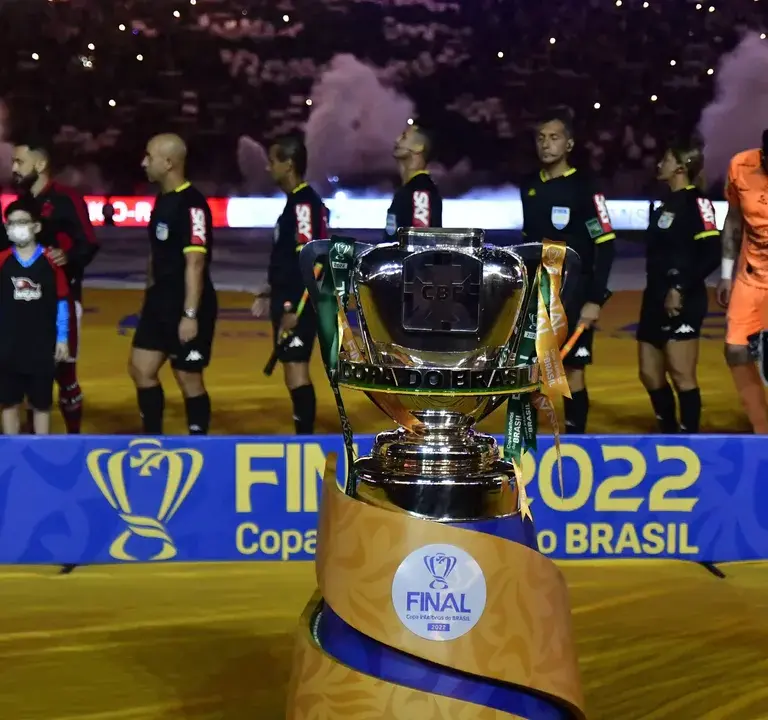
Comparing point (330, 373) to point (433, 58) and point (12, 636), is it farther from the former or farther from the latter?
point (433, 58)

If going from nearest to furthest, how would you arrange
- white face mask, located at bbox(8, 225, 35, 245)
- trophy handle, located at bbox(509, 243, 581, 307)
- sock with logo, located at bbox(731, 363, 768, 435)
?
trophy handle, located at bbox(509, 243, 581, 307) → white face mask, located at bbox(8, 225, 35, 245) → sock with logo, located at bbox(731, 363, 768, 435)

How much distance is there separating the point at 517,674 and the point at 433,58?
5.29 meters

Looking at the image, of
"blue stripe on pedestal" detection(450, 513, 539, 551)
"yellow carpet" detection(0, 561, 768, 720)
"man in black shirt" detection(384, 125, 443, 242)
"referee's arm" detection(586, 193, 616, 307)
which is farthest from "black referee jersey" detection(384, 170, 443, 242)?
"blue stripe on pedestal" detection(450, 513, 539, 551)

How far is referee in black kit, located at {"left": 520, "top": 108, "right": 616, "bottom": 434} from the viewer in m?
4.08

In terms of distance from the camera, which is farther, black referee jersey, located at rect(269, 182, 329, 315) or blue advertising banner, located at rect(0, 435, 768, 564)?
black referee jersey, located at rect(269, 182, 329, 315)

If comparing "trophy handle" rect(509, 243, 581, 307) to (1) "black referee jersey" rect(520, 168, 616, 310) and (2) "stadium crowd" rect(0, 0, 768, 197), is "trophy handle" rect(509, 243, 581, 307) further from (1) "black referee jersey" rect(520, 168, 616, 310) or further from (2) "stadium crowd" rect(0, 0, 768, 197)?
(2) "stadium crowd" rect(0, 0, 768, 197)

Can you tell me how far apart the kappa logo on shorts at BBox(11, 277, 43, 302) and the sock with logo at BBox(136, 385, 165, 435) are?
718 millimetres

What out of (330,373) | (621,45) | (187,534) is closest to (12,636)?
(187,534)

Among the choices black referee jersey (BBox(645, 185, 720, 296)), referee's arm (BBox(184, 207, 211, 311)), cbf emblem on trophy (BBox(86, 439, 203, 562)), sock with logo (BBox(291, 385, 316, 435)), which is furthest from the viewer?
sock with logo (BBox(291, 385, 316, 435))

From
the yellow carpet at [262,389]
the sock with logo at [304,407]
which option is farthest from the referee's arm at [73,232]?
the sock with logo at [304,407]

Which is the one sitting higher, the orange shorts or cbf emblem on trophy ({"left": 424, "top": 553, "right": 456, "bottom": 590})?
cbf emblem on trophy ({"left": 424, "top": 553, "right": 456, "bottom": 590})

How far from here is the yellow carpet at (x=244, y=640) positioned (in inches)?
87.5

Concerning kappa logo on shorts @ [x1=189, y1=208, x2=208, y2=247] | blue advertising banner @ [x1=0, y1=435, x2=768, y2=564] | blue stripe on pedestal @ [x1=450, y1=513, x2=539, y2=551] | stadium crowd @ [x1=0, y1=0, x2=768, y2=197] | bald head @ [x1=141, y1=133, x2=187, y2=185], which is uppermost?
stadium crowd @ [x1=0, y1=0, x2=768, y2=197]

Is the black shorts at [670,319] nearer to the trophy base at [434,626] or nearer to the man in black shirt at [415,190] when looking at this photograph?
the man in black shirt at [415,190]
